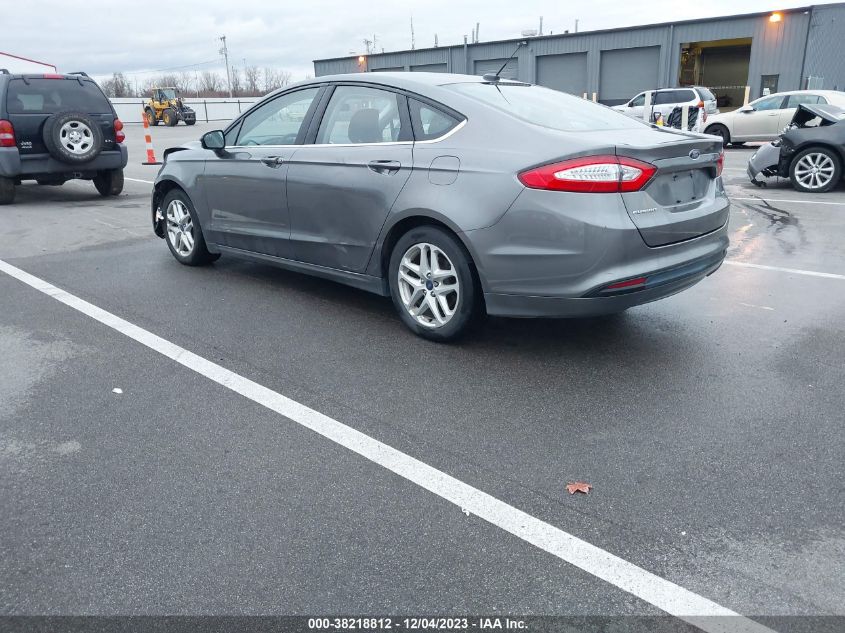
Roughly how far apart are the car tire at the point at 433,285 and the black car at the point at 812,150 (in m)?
8.80

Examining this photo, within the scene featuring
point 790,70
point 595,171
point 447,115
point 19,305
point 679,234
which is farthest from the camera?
point 790,70

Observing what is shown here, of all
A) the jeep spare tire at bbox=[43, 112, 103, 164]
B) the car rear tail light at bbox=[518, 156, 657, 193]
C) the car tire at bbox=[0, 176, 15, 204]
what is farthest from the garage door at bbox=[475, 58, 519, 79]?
the car rear tail light at bbox=[518, 156, 657, 193]

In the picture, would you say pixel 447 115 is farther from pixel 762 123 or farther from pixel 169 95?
pixel 169 95

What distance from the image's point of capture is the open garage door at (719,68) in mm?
34500

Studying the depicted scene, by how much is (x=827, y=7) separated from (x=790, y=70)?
8.53 feet

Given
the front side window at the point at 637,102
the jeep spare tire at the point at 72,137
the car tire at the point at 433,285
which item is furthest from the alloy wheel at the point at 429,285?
the front side window at the point at 637,102

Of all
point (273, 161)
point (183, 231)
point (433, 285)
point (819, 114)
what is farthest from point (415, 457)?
point (819, 114)

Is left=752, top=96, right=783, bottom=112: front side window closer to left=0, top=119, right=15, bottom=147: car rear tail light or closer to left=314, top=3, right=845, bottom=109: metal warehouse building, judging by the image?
left=314, top=3, right=845, bottom=109: metal warehouse building

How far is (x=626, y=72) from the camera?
1341 inches

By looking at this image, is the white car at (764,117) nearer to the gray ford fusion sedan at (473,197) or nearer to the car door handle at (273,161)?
the gray ford fusion sedan at (473,197)

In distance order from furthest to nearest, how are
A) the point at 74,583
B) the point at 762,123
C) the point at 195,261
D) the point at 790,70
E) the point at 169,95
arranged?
the point at 169,95 < the point at 790,70 < the point at 762,123 < the point at 195,261 < the point at 74,583

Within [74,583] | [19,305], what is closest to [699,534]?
[74,583]

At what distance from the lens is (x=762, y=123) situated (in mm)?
19031

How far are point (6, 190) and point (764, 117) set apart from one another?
17485 millimetres
